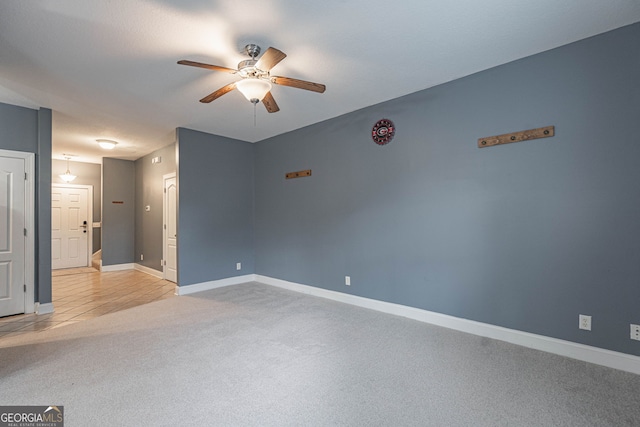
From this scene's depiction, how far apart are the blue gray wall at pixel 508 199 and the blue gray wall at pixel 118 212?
5663 millimetres

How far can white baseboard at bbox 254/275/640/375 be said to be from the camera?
2322 millimetres

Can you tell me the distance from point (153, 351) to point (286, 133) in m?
3.77

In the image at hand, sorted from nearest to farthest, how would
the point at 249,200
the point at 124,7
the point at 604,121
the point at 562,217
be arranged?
the point at 124,7 → the point at 604,121 → the point at 562,217 → the point at 249,200

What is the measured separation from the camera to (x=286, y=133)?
5145mm

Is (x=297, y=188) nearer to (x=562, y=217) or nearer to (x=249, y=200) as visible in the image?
(x=249, y=200)

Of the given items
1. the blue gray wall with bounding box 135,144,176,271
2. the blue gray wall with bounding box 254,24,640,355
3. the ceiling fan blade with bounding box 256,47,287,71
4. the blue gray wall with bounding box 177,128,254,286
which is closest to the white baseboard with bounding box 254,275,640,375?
the blue gray wall with bounding box 254,24,640,355

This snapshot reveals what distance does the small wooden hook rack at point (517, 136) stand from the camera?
264cm

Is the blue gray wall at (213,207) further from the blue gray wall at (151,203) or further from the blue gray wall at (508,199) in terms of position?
the blue gray wall at (508,199)

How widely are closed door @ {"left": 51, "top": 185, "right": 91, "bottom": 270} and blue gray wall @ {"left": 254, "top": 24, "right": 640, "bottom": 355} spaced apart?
6932 mm

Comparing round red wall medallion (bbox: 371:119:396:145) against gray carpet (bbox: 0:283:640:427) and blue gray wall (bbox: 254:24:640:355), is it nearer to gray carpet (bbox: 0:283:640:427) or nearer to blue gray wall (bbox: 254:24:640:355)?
blue gray wall (bbox: 254:24:640:355)

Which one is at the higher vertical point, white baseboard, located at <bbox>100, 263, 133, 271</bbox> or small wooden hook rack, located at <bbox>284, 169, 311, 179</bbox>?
small wooden hook rack, located at <bbox>284, 169, 311, 179</bbox>

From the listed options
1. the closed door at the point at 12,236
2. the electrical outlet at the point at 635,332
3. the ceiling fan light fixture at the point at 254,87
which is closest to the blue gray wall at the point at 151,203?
the closed door at the point at 12,236

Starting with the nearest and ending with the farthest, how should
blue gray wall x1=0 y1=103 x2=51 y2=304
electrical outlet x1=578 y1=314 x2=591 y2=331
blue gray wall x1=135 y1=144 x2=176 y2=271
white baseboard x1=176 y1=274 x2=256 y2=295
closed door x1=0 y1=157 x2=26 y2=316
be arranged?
1. electrical outlet x1=578 y1=314 x2=591 y2=331
2. closed door x1=0 y1=157 x2=26 y2=316
3. blue gray wall x1=0 y1=103 x2=51 y2=304
4. white baseboard x1=176 y1=274 x2=256 y2=295
5. blue gray wall x1=135 y1=144 x2=176 y2=271

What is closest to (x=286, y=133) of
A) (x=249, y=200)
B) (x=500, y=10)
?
(x=249, y=200)
